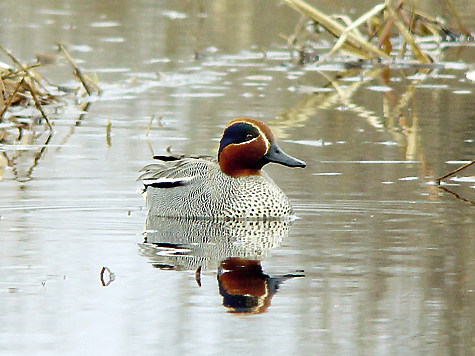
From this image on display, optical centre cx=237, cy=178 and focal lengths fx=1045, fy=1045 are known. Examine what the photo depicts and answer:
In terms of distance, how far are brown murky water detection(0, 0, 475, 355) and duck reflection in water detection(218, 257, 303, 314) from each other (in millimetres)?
22

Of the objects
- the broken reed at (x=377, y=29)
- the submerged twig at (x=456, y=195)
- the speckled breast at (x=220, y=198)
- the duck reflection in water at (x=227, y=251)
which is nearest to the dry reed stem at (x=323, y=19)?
the broken reed at (x=377, y=29)

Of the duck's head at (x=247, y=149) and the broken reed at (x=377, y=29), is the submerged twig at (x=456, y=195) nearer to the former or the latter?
the duck's head at (x=247, y=149)

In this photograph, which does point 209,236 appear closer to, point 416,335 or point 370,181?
point 370,181

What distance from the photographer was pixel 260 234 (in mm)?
7383

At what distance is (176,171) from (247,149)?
64 cm

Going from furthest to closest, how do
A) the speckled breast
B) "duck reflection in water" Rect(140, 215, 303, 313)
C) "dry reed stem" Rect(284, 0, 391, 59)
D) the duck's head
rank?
"dry reed stem" Rect(284, 0, 391, 59)
the duck's head
the speckled breast
"duck reflection in water" Rect(140, 215, 303, 313)

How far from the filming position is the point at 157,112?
42.8ft

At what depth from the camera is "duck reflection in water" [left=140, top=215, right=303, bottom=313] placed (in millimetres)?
5612

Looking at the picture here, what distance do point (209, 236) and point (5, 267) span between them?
5.18 feet

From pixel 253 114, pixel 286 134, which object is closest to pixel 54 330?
pixel 286 134

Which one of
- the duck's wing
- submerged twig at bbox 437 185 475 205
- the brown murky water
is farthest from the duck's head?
submerged twig at bbox 437 185 475 205

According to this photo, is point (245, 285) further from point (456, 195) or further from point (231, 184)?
point (456, 195)

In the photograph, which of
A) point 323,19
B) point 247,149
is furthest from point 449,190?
point 323,19

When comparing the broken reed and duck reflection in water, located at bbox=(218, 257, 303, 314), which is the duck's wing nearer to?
duck reflection in water, located at bbox=(218, 257, 303, 314)
